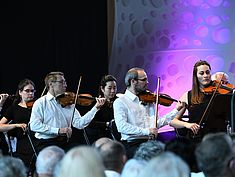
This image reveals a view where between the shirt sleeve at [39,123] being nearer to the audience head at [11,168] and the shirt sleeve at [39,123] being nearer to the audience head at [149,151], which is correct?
the audience head at [149,151]

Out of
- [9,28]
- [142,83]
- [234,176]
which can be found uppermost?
[9,28]

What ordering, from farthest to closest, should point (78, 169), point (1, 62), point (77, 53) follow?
point (77, 53) → point (1, 62) → point (78, 169)

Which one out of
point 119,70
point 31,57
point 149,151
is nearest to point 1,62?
point 31,57

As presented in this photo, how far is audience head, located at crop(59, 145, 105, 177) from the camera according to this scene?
246 cm

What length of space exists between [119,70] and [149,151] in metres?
5.01

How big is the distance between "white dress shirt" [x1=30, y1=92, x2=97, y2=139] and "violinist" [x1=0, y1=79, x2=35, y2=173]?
0.31 metres

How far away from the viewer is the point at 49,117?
19.0 ft

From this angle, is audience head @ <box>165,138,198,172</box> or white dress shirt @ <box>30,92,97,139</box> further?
white dress shirt @ <box>30,92,97,139</box>

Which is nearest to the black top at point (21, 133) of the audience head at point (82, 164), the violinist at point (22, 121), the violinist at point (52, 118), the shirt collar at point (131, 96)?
the violinist at point (22, 121)

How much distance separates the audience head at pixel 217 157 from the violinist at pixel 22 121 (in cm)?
331

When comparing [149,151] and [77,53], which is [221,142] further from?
[77,53]

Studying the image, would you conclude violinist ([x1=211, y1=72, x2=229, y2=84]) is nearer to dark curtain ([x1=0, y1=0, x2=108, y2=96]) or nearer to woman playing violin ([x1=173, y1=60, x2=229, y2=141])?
woman playing violin ([x1=173, y1=60, x2=229, y2=141])

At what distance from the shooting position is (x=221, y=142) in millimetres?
2932

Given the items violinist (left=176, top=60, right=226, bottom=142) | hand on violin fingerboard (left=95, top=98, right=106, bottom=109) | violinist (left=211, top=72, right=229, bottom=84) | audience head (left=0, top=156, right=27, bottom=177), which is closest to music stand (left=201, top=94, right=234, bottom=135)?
violinist (left=176, top=60, right=226, bottom=142)
